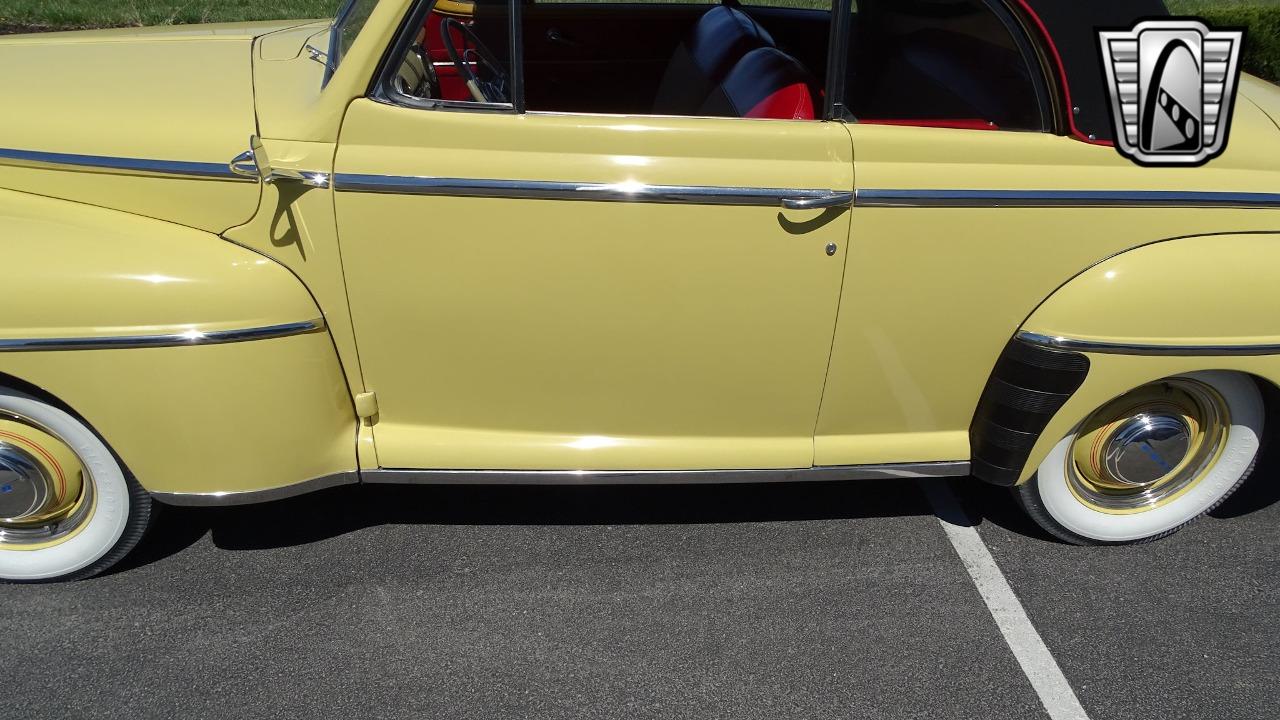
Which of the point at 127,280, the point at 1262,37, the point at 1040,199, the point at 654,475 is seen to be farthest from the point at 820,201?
the point at 1262,37

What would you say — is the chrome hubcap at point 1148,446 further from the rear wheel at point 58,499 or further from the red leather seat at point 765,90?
the rear wheel at point 58,499

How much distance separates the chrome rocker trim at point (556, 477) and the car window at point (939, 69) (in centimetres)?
87

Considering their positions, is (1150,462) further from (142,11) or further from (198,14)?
(142,11)

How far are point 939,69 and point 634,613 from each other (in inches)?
Result: 61.8

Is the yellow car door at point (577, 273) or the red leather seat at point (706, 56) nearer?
the yellow car door at point (577, 273)

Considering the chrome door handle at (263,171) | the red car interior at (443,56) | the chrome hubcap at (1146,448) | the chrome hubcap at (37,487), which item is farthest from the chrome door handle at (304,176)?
the chrome hubcap at (1146,448)

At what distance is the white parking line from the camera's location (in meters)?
2.10

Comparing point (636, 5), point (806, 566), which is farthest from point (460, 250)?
point (636, 5)

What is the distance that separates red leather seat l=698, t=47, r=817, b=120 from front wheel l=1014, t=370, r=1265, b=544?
1.14m

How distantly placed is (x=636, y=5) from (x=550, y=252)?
175cm

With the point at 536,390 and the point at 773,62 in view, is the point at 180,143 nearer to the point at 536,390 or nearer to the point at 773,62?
the point at 536,390

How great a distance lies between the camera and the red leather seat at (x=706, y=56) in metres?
2.57

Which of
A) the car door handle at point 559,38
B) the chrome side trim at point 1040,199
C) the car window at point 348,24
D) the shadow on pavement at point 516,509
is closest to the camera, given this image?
the chrome side trim at point 1040,199

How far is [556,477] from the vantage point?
2262mm
